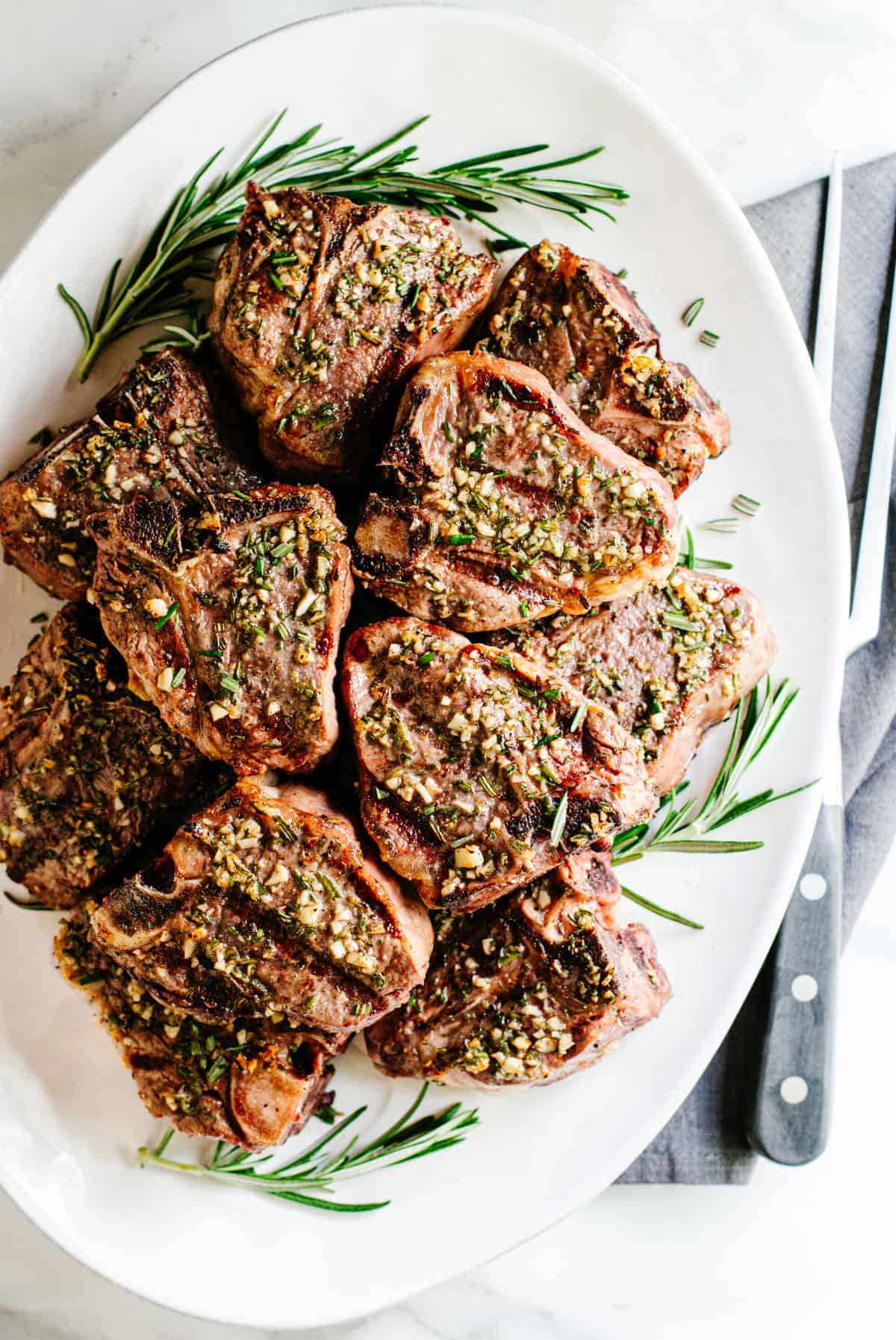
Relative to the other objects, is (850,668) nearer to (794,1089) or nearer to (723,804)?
(723,804)

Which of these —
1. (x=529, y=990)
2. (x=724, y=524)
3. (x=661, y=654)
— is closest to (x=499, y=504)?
(x=661, y=654)

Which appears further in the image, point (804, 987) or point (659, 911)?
point (804, 987)


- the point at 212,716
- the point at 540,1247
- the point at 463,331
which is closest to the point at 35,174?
the point at 463,331

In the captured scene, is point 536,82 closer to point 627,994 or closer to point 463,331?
point 463,331

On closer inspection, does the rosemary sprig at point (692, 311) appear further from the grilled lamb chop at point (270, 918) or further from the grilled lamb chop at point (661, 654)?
the grilled lamb chop at point (270, 918)

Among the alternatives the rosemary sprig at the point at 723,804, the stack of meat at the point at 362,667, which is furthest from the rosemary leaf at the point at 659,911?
the stack of meat at the point at 362,667

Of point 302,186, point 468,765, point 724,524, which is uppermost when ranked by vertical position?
point 302,186

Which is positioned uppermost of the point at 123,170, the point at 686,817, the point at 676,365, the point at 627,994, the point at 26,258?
the point at 676,365

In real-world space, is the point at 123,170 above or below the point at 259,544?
above
